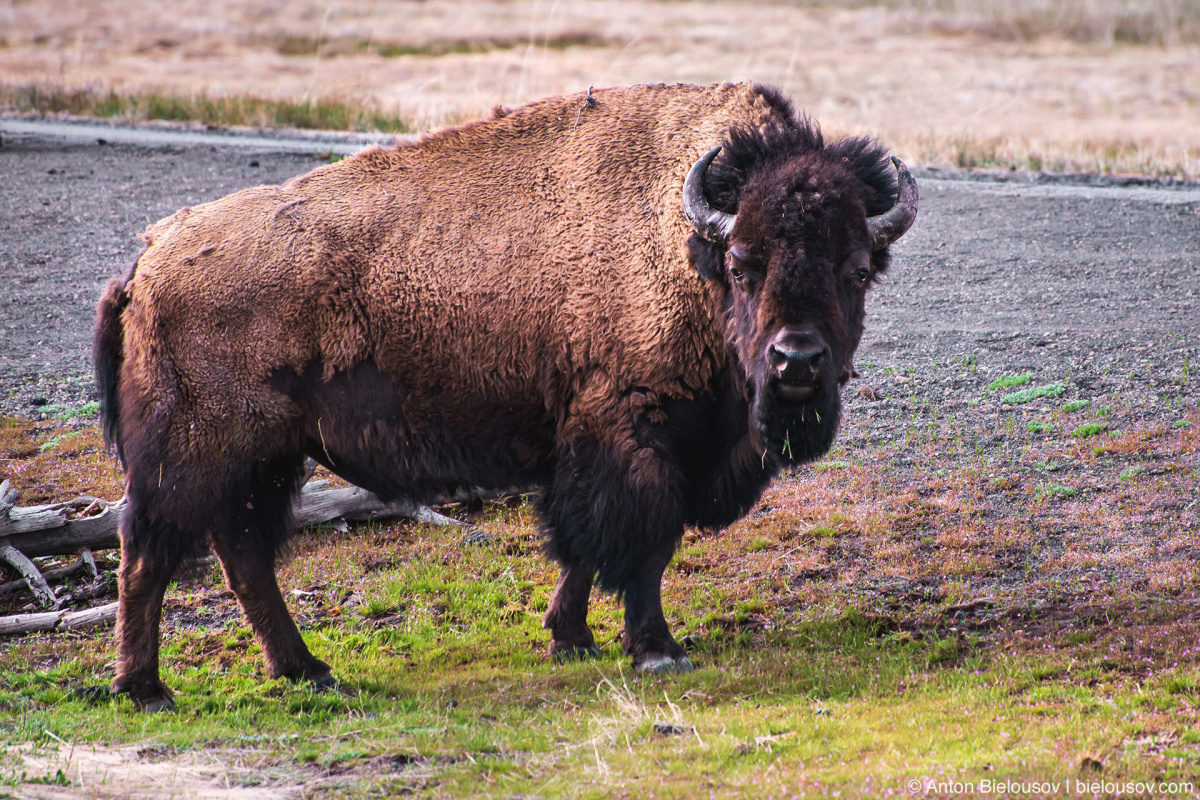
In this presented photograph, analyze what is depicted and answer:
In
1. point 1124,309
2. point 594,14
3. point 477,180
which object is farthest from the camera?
point 594,14

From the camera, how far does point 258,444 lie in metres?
6.36

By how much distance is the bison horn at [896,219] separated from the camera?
6125mm

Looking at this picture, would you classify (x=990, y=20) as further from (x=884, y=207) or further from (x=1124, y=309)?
(x=884, y=207)

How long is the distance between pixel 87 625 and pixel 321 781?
10.9 ft

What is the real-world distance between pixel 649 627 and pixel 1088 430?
4.46m

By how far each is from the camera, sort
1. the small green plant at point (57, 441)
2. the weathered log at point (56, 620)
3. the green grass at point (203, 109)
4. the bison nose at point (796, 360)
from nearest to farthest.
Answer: the bison nose at point (796, 360) < the weathered log at point (56, 620) < the small green plant at point (57, 441) < the green grass at point (203, 109)

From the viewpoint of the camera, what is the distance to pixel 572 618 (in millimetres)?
6781

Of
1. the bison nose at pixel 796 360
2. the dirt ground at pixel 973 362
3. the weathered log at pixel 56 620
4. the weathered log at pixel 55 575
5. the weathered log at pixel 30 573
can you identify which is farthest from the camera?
the weathered log at pixel 55 575

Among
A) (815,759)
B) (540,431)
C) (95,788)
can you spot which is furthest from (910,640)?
(95,788)

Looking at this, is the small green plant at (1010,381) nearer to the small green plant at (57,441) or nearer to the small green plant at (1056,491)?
the small green plant at (1056,491)

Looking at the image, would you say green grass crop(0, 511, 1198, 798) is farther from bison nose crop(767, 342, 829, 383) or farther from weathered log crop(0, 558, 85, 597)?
bison nose crop(767, 342, 829, 383)

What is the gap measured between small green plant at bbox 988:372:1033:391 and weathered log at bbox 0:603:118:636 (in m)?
7.24

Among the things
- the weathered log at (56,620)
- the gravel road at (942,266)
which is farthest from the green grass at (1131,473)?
the weathered log at (56,620)

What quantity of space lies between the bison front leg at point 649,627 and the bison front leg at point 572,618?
428mm
